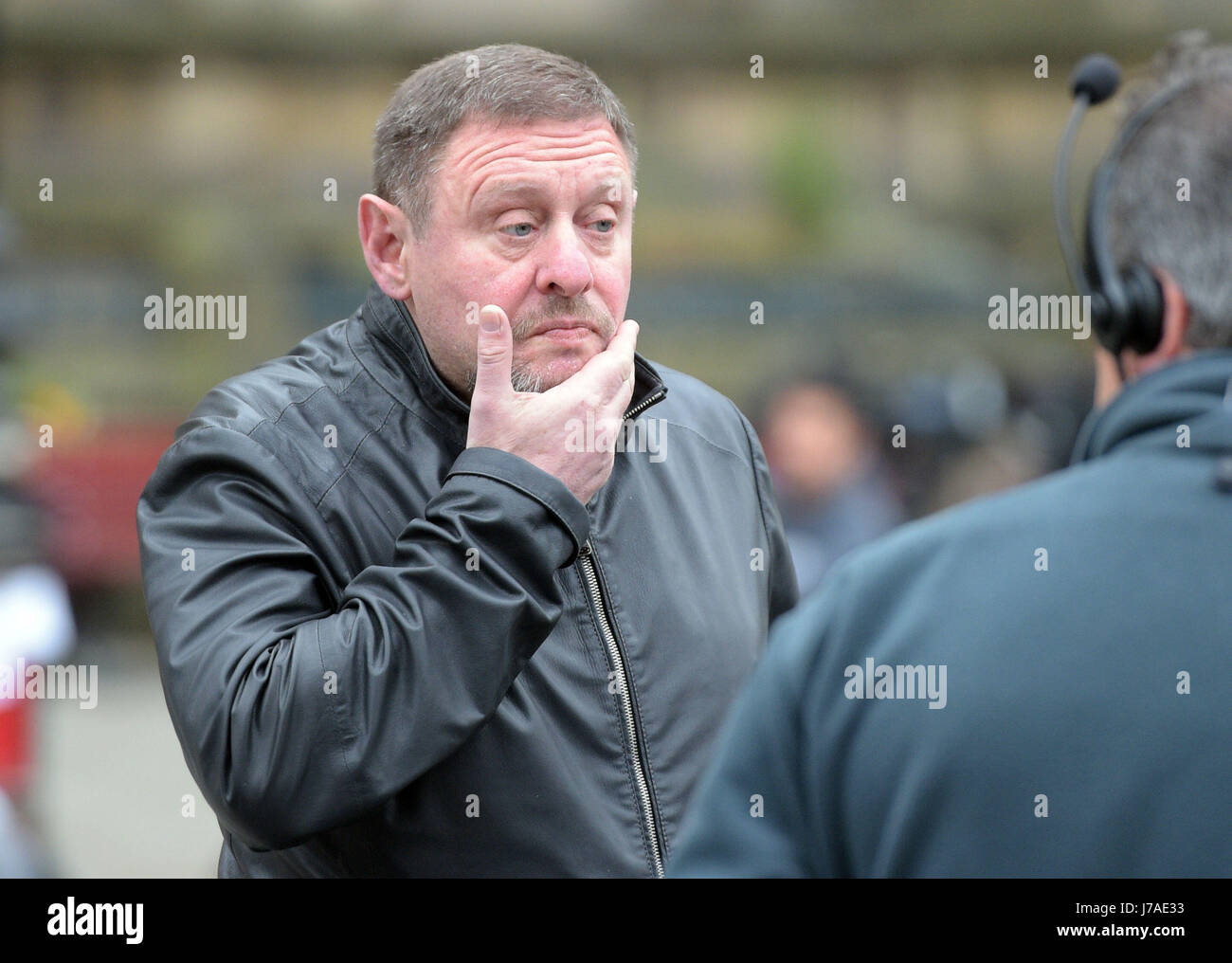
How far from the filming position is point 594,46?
1647 cm

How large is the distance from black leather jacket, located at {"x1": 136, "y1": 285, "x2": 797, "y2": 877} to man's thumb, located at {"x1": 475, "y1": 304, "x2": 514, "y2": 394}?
0.31 ft

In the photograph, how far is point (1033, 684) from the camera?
4.15 feet

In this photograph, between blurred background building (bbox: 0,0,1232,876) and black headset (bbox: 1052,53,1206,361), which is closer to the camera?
black headset (bbox: 1052,53,1206,361)

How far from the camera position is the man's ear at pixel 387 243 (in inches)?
87.0

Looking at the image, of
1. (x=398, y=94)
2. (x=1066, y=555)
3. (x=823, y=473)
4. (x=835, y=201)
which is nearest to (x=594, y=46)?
(x=835, y=201)

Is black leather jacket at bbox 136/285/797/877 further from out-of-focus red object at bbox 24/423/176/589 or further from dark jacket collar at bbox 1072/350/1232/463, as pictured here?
out-of-focus red object at bbox 24/423/176/589

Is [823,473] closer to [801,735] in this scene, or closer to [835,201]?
[801,735]

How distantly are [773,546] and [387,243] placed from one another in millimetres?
788

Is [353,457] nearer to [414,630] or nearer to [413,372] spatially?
[413,372]

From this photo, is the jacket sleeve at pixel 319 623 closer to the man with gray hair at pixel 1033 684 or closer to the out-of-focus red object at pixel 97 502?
the man with gray hair at pixel 1033 684

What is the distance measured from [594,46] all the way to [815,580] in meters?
12.3

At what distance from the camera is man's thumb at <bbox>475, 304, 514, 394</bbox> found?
199 centimetres

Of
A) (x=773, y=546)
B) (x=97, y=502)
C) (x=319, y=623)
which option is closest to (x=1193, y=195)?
(x=319, y=623)

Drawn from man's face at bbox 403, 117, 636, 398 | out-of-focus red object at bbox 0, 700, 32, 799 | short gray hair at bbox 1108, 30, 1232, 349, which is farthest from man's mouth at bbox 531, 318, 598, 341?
out-of-focus red object at bbox 0, 700, 32, 799
